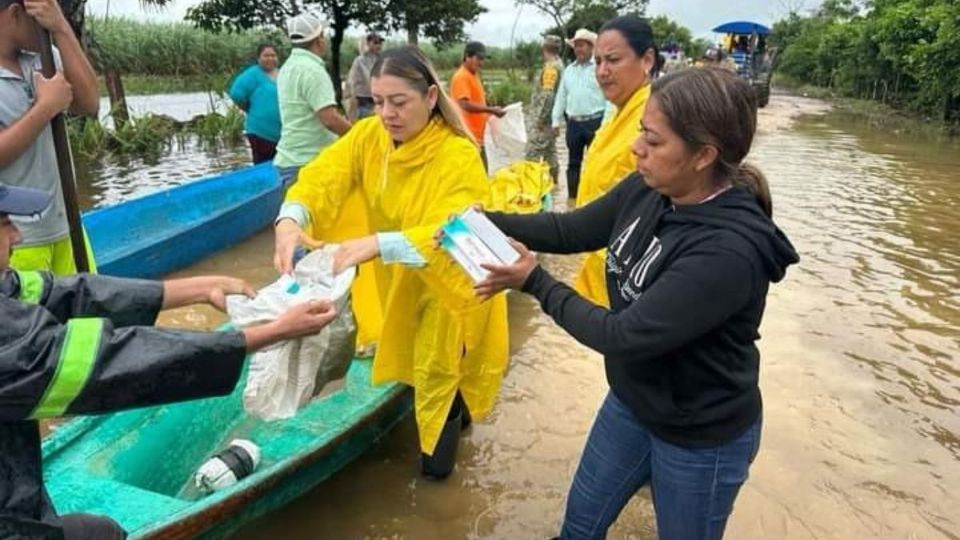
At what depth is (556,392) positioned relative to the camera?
4469mm

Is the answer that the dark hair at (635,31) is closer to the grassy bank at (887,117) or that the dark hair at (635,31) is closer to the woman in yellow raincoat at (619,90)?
the woman in yellow raincoat at (619,90)

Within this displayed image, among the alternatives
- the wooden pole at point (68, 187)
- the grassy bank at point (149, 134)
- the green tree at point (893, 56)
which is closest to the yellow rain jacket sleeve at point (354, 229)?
the wooden pole at point (68, 187)

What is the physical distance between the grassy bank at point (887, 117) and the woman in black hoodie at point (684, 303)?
17608mm

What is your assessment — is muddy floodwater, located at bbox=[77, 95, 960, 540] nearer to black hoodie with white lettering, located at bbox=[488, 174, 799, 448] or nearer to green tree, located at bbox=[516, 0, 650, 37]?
black hoodie with white lettering, located at bbox=[488, 174, 799, 448]

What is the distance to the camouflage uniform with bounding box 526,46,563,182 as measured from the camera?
29.1 ft

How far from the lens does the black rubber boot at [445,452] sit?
3.29 meters

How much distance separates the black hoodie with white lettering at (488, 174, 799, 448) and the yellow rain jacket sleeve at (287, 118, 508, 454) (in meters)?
0.80

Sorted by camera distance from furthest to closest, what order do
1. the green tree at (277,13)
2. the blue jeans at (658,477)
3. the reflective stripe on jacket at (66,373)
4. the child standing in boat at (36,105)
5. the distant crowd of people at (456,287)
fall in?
the green tree at (277,13) → the child standing in boat at (36,105) → the blue jeans at (658,477) → the distant crowd of people at (456,287) → the reflective stripe on jacket at (66,373)

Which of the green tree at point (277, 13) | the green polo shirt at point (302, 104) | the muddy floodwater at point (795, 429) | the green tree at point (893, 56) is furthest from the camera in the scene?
the green tree at point (277, 13)

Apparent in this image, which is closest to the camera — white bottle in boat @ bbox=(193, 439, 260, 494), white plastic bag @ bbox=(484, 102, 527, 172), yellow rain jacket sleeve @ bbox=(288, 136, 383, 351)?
white bottle in boat @ bbox=(193, 439, 260, 494)

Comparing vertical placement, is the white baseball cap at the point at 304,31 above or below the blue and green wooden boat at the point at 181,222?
above

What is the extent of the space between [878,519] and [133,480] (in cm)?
315

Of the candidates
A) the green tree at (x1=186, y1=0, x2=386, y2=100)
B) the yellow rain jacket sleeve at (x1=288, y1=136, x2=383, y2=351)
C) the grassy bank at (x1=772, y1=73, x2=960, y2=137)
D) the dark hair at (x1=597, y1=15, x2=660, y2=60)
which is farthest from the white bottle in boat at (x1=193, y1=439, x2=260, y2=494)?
the grassy bank at (x1=772, y1=73, x2=960, y2=137)

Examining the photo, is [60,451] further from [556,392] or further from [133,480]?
[556,392]
